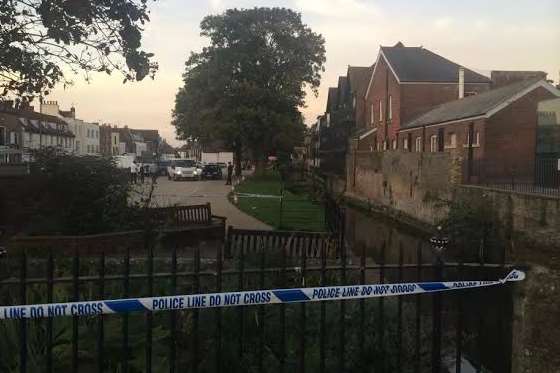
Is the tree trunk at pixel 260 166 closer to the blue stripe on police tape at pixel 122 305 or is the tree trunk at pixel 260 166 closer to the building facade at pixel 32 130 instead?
the building facade at pixel 32 130

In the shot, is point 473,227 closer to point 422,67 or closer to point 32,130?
point 422,67

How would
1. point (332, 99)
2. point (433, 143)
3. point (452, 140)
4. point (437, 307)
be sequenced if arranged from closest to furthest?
point (437, 307) < point (452, 140) < point (433, 143) < point (332, 99)

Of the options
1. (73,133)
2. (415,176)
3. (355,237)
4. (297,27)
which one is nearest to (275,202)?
(355,237)

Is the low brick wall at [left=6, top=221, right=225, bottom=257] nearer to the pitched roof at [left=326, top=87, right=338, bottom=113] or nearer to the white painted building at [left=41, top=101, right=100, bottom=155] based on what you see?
the pitched roof at [left=326, top=87, right=338, bottom=113]

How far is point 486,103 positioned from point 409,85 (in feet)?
43.6

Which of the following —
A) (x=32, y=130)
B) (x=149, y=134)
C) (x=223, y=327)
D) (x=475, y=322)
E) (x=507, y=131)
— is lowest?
(x=475, y=322)

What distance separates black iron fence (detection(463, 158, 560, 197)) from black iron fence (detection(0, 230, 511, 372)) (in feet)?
45.7

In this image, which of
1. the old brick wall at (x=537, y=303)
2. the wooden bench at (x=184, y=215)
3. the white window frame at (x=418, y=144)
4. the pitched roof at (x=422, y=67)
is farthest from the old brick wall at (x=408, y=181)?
the old brick wall at (x=537, y=303)

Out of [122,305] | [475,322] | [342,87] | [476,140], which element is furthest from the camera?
[342,87]

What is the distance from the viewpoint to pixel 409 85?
141 feet

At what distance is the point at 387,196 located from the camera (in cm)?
3109

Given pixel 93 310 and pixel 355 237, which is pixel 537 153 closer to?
pixel 355 237

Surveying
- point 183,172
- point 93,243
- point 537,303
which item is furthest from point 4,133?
point 537,303

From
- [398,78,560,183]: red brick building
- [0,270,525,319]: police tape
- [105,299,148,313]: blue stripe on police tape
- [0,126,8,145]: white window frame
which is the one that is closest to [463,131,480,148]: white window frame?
[398,78,560,183]: red brick building
